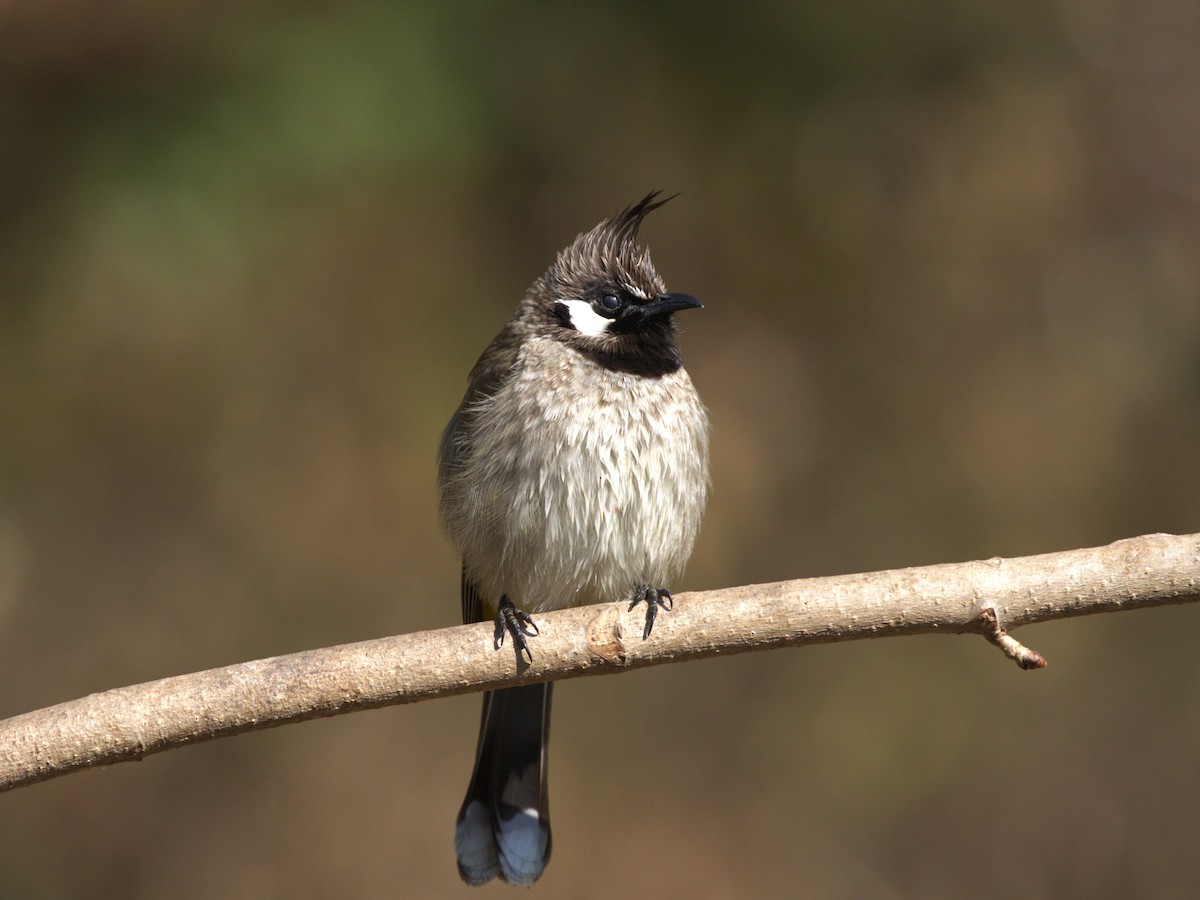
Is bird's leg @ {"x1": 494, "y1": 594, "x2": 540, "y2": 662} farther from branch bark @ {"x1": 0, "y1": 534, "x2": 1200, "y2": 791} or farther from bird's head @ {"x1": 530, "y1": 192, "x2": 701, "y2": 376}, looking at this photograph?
bird's head @ {"x1": 530, "y1": 192, "x2": 701, "y2": 376}

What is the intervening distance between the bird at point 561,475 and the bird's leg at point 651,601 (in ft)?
0.05

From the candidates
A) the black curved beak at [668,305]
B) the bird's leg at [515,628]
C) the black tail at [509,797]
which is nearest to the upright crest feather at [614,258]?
the black curved beak at [668,305]

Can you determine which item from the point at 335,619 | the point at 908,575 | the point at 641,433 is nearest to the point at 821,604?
the point at 908,575

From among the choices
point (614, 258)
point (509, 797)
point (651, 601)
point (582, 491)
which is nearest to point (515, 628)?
point (651, 601)

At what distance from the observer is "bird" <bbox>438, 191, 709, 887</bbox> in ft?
10.1

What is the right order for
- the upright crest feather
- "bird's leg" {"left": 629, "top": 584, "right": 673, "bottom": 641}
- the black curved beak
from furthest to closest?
the upright crest feather < the black curved beak < "bird's leg" {"left": 629, "top": 584, "right": 673, "bottom": 641}

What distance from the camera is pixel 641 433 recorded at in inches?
122

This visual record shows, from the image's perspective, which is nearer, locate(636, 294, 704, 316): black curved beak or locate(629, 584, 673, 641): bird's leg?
locate(629, 584, 673, 641): bird's leg

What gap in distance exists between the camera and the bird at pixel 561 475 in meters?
3.08

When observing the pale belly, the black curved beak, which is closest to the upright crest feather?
the black curved beak

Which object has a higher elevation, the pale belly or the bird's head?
the bird's head

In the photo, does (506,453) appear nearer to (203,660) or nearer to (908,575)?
(908,575)

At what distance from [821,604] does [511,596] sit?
3.64 ft

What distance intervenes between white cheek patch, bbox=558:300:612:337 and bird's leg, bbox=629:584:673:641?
0.78m
